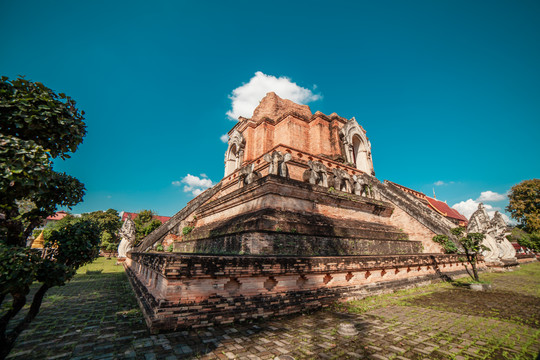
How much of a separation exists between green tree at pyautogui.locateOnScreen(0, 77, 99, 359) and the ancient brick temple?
1192 mm

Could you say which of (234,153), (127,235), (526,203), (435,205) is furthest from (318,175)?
(526,203)

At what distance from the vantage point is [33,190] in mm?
2291

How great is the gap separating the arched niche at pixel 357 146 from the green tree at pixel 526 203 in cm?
2406

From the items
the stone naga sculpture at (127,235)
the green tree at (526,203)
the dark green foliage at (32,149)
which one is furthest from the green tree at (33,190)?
the green tree at (526,203)

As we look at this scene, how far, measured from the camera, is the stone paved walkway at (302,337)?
106 inches

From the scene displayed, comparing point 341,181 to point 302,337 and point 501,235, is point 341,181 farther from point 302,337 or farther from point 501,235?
point 501,235

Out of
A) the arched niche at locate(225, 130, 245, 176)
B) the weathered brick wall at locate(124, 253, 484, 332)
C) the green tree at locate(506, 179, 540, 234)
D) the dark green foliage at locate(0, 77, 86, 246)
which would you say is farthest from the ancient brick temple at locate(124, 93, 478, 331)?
the green tree at locate(506, 179, 540, 234)

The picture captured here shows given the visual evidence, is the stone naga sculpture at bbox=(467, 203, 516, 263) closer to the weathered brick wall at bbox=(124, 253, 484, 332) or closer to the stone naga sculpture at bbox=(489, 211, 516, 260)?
the stone naga sculpture at bbox=(489, 211, 516, 260)

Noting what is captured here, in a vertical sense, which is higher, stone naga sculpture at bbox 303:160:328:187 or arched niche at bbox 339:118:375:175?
arched niche at bbox 339:118:375:175

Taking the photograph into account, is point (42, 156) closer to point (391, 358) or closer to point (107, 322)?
point (107, 322)

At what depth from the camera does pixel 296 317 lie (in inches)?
160

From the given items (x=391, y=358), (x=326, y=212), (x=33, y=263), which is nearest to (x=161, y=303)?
(x=33, y=263)

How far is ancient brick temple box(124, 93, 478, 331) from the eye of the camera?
11.8ft

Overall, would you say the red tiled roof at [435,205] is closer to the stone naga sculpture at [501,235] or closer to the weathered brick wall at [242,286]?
the stone naga sculpture at [501,235]
